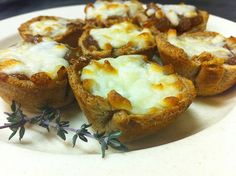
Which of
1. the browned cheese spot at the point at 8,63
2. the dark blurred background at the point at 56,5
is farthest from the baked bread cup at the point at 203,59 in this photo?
the dark blurred background at the point at 56,5

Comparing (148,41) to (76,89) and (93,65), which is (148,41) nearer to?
(93,65)

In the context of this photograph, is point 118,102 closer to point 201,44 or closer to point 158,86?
point 158,86

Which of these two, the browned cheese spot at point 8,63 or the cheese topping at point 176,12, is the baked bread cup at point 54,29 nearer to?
the browned cheese spot at point 8,63

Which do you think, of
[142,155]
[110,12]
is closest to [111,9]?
[110,12]

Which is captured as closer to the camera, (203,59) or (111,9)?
(203,59)

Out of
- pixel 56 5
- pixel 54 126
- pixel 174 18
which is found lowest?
pixel 56 5
